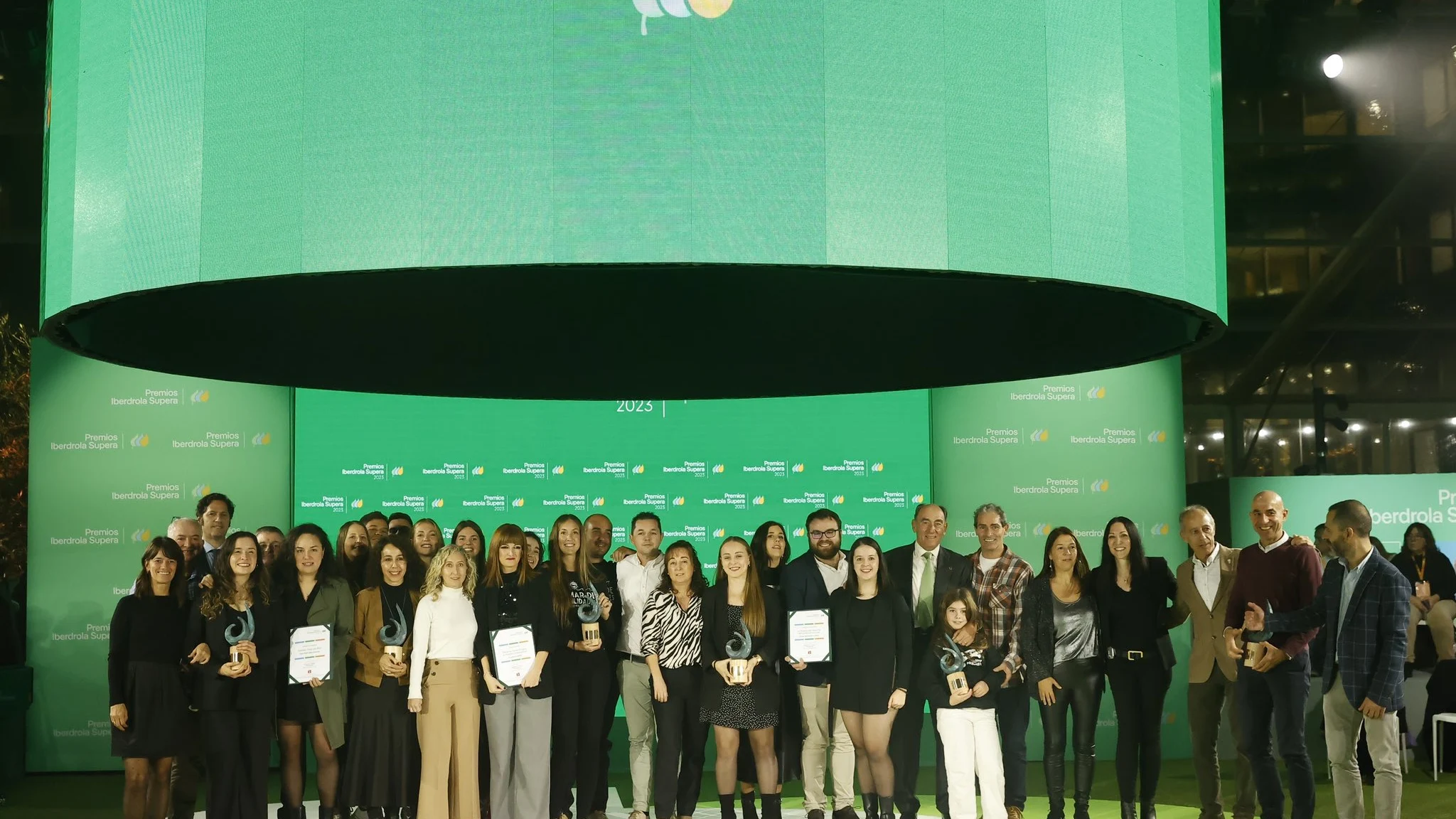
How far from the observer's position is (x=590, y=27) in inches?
50.3

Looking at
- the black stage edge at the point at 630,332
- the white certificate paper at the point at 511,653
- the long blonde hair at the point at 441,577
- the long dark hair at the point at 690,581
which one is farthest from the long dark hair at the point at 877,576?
the black stage edge at the point at 630,332

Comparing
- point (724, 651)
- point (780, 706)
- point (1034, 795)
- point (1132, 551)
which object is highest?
point (1132, 551)

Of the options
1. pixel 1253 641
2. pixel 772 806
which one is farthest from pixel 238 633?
pixel 1253 641

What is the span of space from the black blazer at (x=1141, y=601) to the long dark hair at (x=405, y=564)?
321 cm

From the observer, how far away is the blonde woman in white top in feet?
20.6

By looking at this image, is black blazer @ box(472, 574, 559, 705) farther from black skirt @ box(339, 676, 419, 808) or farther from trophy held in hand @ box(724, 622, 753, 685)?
trophy held in hand @ box(724, 622, 753, 685)

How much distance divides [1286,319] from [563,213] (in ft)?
48.3

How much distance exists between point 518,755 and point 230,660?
4.47 ft

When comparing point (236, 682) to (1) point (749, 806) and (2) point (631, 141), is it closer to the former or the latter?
(1) point (749, 806)

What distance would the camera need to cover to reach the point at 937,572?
6.90m

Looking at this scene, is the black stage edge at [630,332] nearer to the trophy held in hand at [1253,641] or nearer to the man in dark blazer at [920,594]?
the trophy held in hand at [1253,641]

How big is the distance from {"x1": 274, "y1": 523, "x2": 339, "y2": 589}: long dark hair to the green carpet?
2.16m

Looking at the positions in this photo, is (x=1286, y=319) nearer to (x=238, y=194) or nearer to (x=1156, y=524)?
(x=1156, y=524)

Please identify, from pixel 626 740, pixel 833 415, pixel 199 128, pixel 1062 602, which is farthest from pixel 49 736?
pixel 199 128
